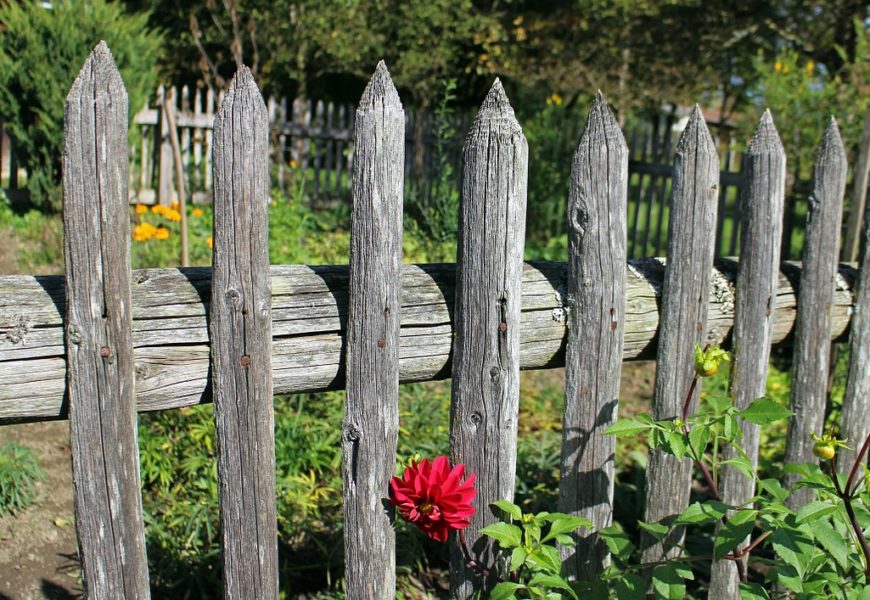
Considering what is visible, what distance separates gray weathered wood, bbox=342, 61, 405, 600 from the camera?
1679mm

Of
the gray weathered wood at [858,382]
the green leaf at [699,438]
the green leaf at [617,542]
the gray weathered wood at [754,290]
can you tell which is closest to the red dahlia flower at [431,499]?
the green leaf at [617,542]

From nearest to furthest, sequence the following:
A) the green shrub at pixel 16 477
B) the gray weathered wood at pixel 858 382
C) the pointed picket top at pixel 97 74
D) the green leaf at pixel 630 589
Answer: the pointed picket top at pixel 97 74 < the green leaf at pixel 630 589 < the gray weathered wood at pixel 858 382 < the green shrub at pixel 16 477

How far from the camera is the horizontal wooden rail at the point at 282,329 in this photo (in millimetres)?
1538

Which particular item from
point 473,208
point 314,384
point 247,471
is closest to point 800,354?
point 473,208

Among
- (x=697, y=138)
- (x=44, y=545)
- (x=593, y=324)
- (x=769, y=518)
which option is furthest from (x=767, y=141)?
(x=44, y=545)

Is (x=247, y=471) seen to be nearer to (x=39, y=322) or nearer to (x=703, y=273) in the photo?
(x=39, y=322)

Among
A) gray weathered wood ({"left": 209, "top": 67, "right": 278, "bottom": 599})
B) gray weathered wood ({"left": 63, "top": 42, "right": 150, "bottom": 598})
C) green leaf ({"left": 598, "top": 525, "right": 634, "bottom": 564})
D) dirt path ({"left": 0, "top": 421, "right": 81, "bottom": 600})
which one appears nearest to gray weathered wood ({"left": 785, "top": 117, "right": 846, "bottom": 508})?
green leaf ({"left": 598, "top": 525, "right": 634, "bottom": 564})

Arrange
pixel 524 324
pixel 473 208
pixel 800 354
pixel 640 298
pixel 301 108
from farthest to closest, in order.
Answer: pixel 301 108 → pixel 800 354 → pixel 640 298 → pixel 524 324 → pixel 473 208

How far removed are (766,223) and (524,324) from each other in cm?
73

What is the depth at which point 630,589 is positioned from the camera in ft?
6.20

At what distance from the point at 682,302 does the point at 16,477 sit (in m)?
2.31

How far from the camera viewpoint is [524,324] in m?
1.97

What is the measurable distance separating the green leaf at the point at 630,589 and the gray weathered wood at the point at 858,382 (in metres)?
0.96

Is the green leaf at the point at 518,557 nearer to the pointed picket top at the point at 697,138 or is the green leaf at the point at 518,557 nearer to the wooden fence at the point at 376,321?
the wooden fence at the point at 376,321
